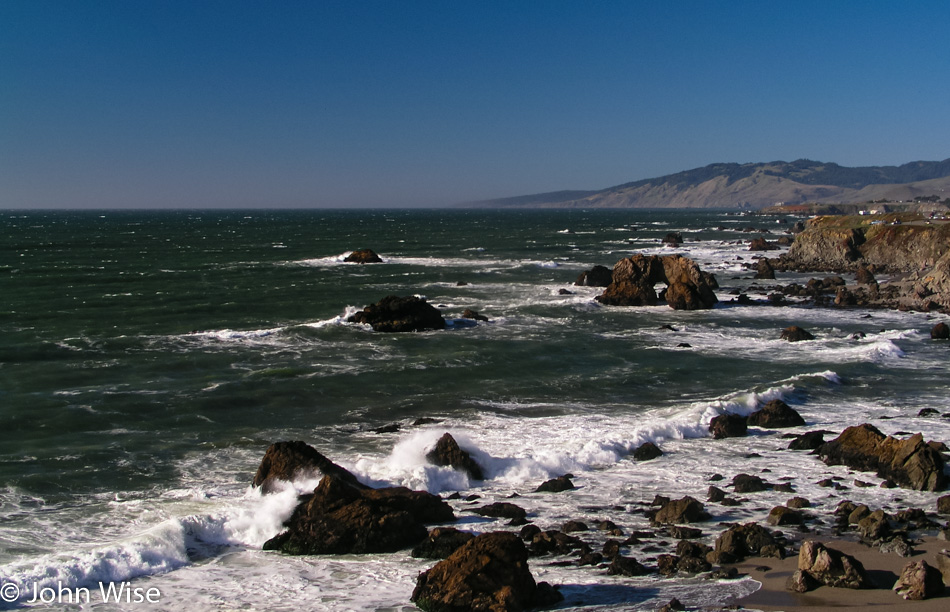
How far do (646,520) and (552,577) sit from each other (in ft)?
10.3

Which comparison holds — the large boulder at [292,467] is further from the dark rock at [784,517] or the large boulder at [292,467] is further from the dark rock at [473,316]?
the dark rock at [473,316]

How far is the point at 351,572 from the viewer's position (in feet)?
39.4

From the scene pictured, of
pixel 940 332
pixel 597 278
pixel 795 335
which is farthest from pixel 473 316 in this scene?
pixel 940 332

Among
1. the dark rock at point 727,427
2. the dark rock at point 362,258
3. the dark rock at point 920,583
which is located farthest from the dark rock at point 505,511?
the dark rock at point 362,258

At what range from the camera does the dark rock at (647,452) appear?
18.0 m

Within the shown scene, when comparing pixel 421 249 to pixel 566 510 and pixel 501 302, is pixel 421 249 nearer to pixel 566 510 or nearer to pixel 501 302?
pixel 501 302

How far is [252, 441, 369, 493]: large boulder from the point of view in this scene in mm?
15016

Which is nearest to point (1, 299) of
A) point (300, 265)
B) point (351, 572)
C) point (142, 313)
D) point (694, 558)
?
point (142, 313)

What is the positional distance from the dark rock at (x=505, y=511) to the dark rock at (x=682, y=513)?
8.04ft

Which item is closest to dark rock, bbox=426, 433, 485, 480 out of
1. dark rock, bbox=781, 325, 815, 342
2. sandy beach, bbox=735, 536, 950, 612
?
sandy beach, bbox=735, 536, 950, 612

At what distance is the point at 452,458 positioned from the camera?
Answer: 55.7 ft

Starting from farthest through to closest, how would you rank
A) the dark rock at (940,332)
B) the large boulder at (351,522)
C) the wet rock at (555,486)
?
the dark rock at (940,332), the wet rock at (555,486), the large boulder at (351,522)

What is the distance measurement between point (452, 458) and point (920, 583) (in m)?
9.39

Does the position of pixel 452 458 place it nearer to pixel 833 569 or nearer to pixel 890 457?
pixel 833 569
